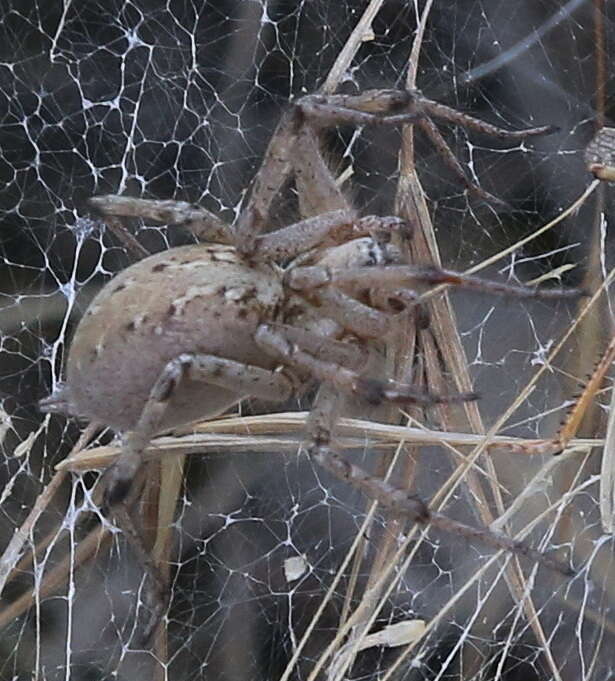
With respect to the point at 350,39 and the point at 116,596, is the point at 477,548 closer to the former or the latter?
the point at 116,596

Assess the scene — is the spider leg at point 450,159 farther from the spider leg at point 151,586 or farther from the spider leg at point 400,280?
the spider leg at point 151,586

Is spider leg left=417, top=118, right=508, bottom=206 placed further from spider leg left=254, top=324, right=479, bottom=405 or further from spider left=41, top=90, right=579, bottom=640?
spider leg left=254, top=324, right=479, bottom=405

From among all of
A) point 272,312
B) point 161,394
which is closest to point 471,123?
point 272,312

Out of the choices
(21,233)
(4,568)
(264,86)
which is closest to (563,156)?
(264,86)

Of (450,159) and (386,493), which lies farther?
(450,159)

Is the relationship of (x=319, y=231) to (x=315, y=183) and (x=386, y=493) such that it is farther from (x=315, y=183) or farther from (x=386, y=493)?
(x=386, y=493)

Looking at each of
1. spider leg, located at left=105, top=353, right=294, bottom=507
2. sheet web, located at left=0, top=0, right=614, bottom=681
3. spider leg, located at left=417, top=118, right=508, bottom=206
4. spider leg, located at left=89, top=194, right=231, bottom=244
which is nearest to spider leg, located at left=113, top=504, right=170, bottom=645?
sheet web, located at left=0, top=0, right=614, bottom=681

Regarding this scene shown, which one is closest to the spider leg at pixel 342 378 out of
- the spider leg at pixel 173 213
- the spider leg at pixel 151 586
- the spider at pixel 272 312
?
the spider at pixel 272 312
